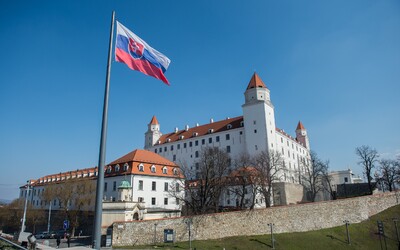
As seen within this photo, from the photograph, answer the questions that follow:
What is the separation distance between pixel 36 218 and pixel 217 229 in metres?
36.5

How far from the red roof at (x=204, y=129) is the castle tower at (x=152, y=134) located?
83.2 inches

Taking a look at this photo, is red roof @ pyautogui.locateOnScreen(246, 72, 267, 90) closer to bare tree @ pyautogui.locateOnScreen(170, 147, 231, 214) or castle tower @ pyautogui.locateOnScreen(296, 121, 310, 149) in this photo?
castle tower @ pyautogui.locateOnScreen(296, 121, 310, 149)

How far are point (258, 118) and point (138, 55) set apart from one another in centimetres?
5818

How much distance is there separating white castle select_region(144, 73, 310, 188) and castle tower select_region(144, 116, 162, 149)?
1.46 feet

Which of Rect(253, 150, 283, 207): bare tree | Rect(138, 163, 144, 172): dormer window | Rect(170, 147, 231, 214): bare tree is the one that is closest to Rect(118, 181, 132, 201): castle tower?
Rect(170, 147, 231, 214): bare tree

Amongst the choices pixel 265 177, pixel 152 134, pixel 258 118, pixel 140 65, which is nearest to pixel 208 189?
pixel 265 177

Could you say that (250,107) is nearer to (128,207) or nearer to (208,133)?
(208,133)

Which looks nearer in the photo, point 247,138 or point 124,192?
point 124,192

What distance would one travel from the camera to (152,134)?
3551 inches

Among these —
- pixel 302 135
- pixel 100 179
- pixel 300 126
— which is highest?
pixel 300 126

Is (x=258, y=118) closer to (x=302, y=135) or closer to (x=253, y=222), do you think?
(x=302, y=135)

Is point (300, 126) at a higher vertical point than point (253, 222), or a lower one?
higher

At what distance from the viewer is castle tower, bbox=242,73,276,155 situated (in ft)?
211

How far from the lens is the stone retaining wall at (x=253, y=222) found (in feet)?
88.5
